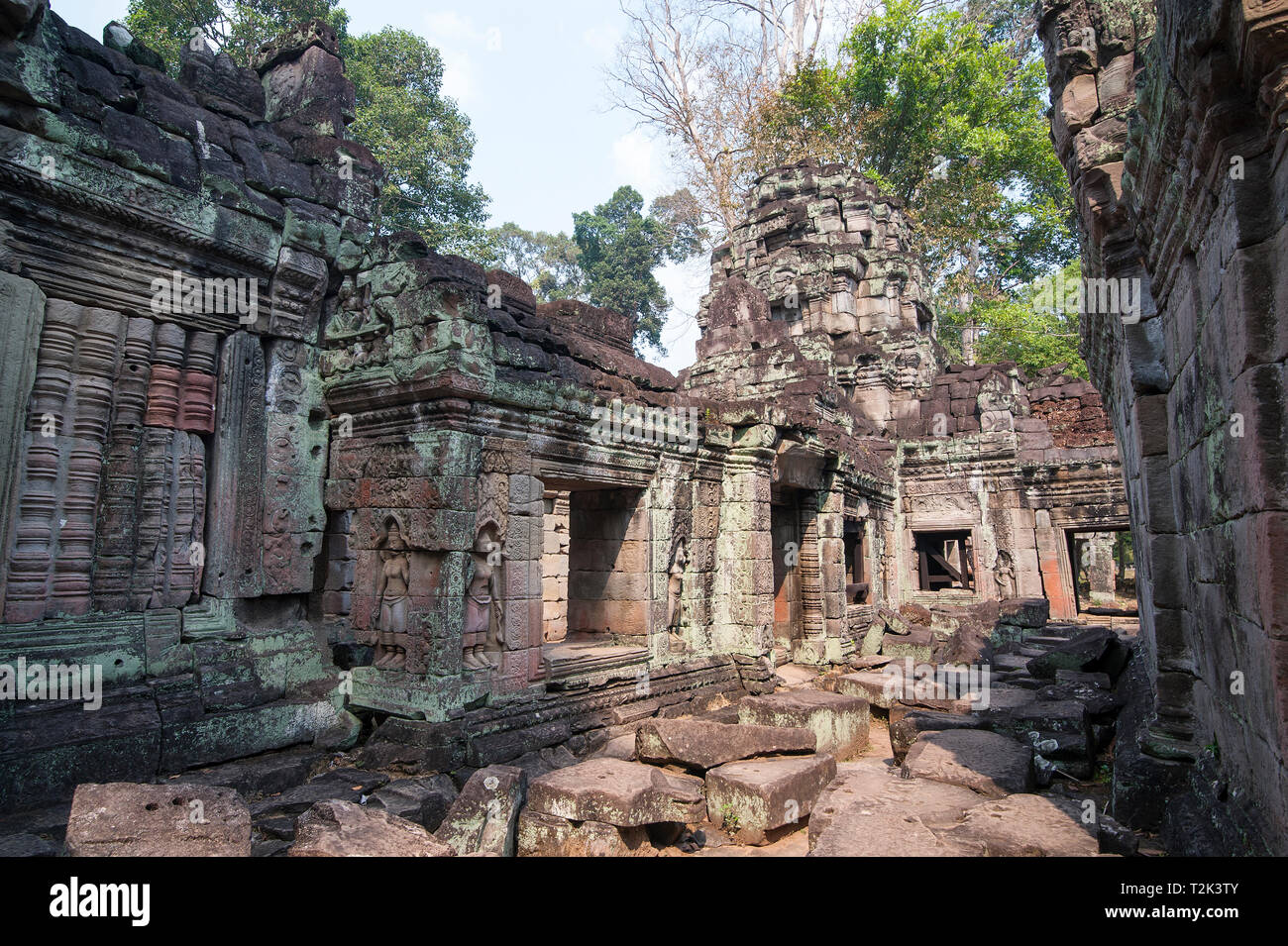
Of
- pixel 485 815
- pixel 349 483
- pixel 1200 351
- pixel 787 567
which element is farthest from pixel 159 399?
pixel 787 567

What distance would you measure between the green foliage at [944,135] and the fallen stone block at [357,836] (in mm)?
23461

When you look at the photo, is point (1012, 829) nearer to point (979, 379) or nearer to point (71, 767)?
point (71, 767)

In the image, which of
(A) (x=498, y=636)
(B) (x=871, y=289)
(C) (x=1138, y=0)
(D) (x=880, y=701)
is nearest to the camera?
(C) (x=1138, y=0)

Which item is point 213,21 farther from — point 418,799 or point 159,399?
point 418,799

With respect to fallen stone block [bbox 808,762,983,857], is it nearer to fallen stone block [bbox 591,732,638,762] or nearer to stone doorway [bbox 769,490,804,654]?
fallen stone block [bbox 591,732,638,762]

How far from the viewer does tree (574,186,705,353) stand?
108 ft

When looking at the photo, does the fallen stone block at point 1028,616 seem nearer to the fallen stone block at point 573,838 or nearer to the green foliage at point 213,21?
the fallen stone block at point 573,838

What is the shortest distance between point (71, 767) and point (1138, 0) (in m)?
7.26

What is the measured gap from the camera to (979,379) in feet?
48.5

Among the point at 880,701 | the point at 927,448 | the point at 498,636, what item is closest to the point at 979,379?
the point at 927,448

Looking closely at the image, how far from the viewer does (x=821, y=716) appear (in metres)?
5.99

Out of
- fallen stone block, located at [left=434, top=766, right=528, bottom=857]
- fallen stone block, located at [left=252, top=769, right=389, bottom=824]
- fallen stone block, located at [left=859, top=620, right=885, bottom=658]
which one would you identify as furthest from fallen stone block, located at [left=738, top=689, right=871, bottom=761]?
fallen stone block, located at [left=859, top=620, right=885, bottom=658]

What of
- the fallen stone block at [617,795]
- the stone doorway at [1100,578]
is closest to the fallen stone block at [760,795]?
the fallen stone block at [617,795]

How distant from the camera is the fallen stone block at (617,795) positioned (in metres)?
3.81
